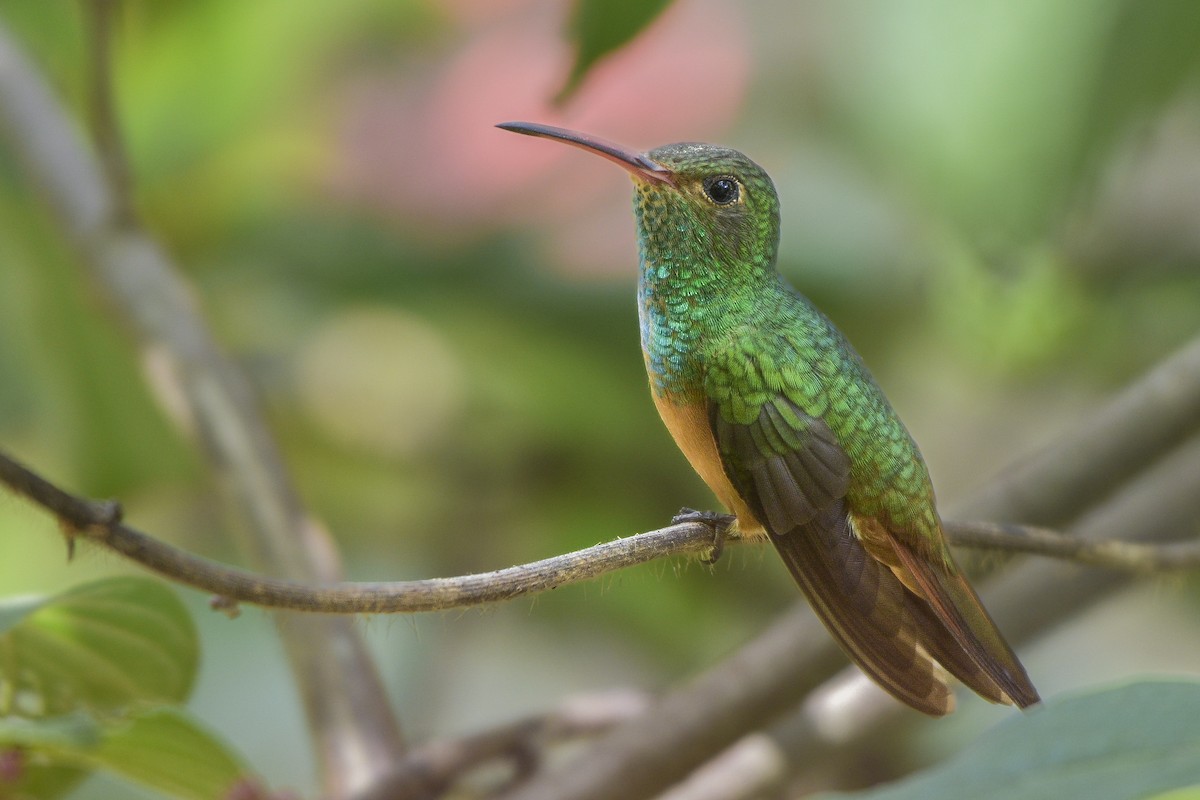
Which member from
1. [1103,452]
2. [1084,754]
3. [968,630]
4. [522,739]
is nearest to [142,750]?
[522,739]

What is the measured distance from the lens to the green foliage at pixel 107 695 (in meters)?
0.96

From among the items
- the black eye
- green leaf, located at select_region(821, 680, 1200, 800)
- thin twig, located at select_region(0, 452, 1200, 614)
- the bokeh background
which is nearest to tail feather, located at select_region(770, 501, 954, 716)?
thin twig, located at select_region(0, 452, 1200, 614)

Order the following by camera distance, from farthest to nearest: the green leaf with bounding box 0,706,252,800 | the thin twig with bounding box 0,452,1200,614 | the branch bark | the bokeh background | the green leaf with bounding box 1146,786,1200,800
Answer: the bokeh background → the branch bark → the green leaf with bounding box 0,706,252,800 → the thin twig with bounding box 0,452,1200,614 → the green leaf with bounding box 1146,786,1200,800

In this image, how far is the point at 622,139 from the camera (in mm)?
2277

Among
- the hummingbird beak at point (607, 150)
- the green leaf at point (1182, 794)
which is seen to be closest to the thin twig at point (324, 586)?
the green leaf at point (1182, 794)

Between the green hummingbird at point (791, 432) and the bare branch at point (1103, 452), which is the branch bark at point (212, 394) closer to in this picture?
the green hummingbird at point (791, 432)

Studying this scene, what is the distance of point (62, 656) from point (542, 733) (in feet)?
1.86

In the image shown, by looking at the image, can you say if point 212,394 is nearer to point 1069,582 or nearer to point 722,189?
point 722,189

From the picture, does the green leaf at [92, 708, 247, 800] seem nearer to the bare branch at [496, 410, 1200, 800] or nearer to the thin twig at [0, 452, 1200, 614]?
the bare branch at [496, 410, 1200, 800]

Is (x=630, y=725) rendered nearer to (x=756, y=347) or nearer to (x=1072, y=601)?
(x=756, y=347)

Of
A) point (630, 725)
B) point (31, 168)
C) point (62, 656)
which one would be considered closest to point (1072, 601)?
point (630, 725)

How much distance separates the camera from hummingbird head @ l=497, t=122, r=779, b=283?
1.21 meters

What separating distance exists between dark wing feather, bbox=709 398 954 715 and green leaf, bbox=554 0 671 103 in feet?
1.02

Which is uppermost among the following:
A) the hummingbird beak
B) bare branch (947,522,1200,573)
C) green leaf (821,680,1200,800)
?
the hummingbird beak
